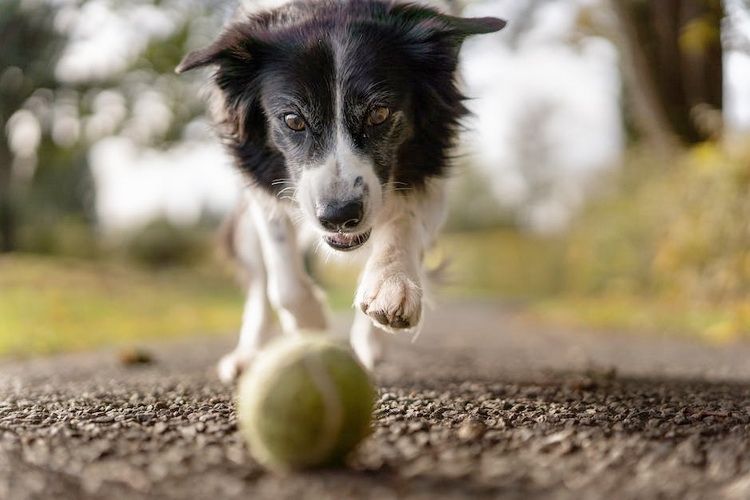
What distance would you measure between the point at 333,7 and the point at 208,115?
1.10 meters

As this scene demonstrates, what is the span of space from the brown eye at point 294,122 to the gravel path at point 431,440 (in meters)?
1.27

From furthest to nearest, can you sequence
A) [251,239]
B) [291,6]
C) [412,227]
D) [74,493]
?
[251,239]
[291,6]
[412,227]
[74,493]

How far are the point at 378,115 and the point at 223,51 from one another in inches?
34.9

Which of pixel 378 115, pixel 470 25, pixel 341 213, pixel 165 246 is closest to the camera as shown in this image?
pixel 341 213

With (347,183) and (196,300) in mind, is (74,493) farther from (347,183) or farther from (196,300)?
(196,300)

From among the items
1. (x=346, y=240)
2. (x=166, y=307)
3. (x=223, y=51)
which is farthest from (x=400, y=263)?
(x=166, y=307)

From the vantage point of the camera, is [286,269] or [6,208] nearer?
[286,269]

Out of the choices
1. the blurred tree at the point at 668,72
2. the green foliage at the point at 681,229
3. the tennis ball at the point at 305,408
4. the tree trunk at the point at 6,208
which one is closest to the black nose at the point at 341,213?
the tennis ball at the point at 305,408

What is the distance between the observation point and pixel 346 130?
328 cm

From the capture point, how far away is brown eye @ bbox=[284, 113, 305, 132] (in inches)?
134

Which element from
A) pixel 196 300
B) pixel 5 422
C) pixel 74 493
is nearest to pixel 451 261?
pixel 5 422

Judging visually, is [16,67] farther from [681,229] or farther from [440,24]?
[440,24]

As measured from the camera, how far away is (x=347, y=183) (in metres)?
3.12

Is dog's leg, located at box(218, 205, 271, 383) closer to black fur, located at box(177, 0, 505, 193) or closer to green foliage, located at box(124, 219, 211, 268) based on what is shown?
black fur, located at box(177, 0, 505, 193)
